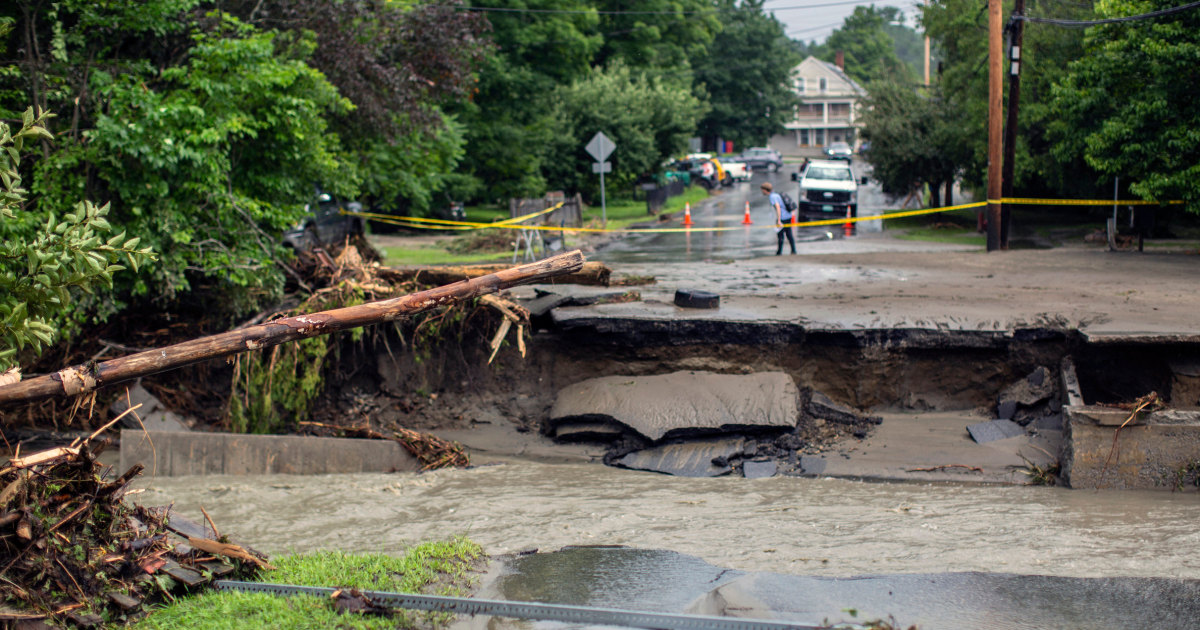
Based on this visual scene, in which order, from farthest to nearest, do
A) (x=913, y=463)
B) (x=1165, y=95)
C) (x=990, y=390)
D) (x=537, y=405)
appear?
(x=1165, y=95) < (x=537, y=405) < (x=990, y=390) < (x=913, y=463)

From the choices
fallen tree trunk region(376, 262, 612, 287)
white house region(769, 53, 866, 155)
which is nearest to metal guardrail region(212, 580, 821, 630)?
fallen tree trunk region(376, 262, 612, 287)

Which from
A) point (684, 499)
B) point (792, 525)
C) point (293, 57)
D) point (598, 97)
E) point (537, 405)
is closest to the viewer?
point (792, 525)

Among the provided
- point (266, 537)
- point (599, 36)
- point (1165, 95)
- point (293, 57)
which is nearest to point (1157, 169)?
point (1165, 95)

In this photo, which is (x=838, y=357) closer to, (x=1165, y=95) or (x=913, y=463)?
(x=913, y=463)

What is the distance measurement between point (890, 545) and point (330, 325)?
13.1 feet

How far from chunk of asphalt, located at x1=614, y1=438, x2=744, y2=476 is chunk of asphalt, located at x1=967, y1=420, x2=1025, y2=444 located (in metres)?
2.33

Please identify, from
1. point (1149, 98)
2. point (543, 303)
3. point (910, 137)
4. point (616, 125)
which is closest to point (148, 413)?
point (543, 303)

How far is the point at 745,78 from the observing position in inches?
2908

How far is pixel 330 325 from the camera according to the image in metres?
5.93

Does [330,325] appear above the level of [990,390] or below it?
above

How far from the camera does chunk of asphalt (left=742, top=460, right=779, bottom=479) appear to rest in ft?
27.6

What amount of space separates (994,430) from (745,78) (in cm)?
6870

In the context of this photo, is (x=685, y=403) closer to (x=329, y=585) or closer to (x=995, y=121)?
(x=329, y=585)

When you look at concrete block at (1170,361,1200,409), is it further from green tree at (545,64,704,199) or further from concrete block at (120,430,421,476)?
green tree at (545,64,704,199)
